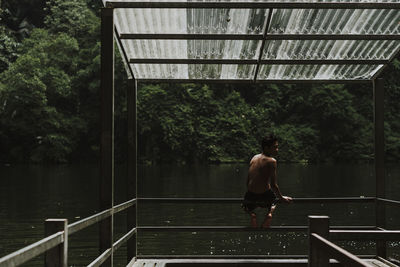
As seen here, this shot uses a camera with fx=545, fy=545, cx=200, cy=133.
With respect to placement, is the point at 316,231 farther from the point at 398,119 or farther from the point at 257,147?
the point at 398,119

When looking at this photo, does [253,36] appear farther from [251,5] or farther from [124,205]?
[124,205]

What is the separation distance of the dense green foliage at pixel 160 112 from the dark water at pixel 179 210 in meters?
8.61

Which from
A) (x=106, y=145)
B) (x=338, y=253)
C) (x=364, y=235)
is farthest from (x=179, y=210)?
(x=338, y=253)

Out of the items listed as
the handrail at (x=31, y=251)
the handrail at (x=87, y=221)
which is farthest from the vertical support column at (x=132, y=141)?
the handrail at (x=31, y=251)

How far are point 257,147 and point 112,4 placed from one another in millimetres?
54965

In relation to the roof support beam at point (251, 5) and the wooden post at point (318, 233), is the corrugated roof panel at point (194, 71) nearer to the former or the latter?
the roof support beam at point (251, 5)

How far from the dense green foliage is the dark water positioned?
8.61 meters

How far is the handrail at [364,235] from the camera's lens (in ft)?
11.1

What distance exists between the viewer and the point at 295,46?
7.34 meters

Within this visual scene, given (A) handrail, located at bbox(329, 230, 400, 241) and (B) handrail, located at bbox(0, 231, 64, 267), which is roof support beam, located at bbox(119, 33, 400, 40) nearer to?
(B) handrail, located at bbox(0, 231, 64, 267)

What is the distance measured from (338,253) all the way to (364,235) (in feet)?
1.87

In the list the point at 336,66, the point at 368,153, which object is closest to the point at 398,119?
the point at 368,153

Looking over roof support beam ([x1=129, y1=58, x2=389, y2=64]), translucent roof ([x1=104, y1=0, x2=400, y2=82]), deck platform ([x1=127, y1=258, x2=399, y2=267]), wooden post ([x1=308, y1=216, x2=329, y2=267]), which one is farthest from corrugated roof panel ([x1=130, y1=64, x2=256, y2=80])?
wooden post ([x1=308, y1=216, x2=329, y2=267])

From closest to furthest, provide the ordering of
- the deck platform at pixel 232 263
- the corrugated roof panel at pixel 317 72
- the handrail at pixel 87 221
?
the handrail at pixel 87 221 → the deck platform at pixel 232 263 → the corrugated roof panel at pixel 317 72
